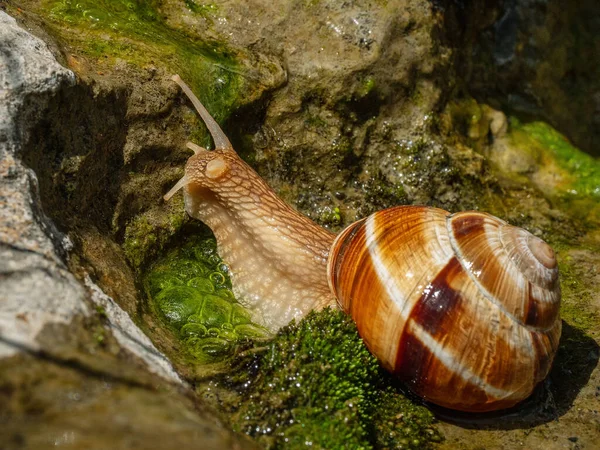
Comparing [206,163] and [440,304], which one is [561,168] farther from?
[206,163]

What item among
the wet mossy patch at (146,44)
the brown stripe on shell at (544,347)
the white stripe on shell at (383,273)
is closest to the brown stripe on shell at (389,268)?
the white stripe on shell at (383,273)

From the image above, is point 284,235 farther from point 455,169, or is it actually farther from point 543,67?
point 543,67

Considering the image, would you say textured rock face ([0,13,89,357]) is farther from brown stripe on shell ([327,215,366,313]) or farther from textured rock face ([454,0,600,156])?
textured rock face ([454,0,600,156])

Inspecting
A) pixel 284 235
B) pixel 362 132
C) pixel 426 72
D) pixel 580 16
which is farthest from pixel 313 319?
pixel 580 16

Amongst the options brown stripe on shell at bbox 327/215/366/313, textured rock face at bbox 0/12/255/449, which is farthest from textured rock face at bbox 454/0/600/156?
textured rock face at bbox 0/12/255/449

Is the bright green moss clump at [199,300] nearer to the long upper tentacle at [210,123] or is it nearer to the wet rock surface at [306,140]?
the wet rock surface at [306,140]

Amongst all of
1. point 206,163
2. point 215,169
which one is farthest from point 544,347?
point 206,163
